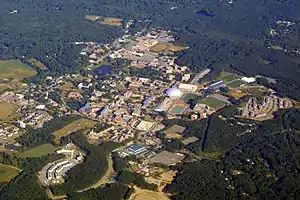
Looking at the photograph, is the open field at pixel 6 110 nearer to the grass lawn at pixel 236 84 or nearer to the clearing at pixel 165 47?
the grass lawn at pixel 236 84

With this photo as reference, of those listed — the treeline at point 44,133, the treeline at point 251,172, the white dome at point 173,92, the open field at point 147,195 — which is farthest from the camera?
the white dome at point 173,92

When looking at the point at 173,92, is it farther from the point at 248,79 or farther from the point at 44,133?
the point at 44,133

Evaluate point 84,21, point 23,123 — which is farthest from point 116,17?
point 23,123

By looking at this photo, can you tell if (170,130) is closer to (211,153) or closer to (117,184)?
(211,153)

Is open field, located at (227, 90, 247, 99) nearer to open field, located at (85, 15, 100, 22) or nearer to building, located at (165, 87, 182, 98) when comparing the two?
building, located at (165, 87, 182, 98)

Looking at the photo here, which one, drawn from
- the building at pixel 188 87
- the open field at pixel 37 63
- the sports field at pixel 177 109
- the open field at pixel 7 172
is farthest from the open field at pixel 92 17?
the open field at pixel 7 172

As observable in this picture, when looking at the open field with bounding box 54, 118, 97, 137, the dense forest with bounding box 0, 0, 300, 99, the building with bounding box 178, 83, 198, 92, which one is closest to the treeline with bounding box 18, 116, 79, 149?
the open field with bounding box 54, 118, 97, 137

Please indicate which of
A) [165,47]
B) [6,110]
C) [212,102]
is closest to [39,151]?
[6,110]
